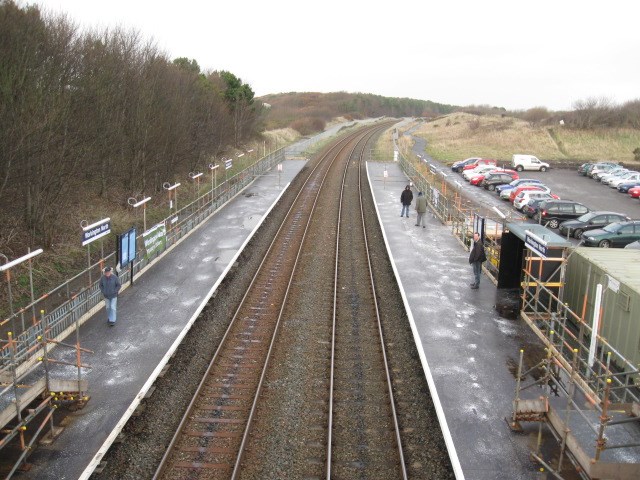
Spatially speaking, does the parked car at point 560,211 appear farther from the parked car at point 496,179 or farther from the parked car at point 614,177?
the parked car at point 614,177

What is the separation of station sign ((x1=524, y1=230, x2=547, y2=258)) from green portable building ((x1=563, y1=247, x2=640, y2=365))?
0.95 m

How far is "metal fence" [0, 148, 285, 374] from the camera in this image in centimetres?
1055

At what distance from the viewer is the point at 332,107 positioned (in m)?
139

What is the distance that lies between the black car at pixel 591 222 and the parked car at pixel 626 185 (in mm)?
14754

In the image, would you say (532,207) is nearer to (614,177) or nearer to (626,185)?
(626,185)

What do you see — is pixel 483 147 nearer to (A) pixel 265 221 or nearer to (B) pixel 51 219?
(A) pixel 265 221

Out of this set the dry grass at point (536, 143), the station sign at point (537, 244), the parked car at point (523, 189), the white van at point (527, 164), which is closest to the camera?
the station sign at point (537, 244)

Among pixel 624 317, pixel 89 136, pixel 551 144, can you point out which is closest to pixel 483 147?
pixel 551 144

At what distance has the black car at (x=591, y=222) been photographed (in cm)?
2670

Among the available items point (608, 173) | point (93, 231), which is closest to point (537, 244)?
point (93, 231)

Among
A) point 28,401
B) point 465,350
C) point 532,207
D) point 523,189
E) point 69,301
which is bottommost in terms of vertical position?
point 465,350

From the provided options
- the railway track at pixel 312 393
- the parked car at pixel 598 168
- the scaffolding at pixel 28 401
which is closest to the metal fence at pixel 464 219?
the railway track at pixel 312 393

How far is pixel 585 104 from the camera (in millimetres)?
78625

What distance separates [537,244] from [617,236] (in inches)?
562
